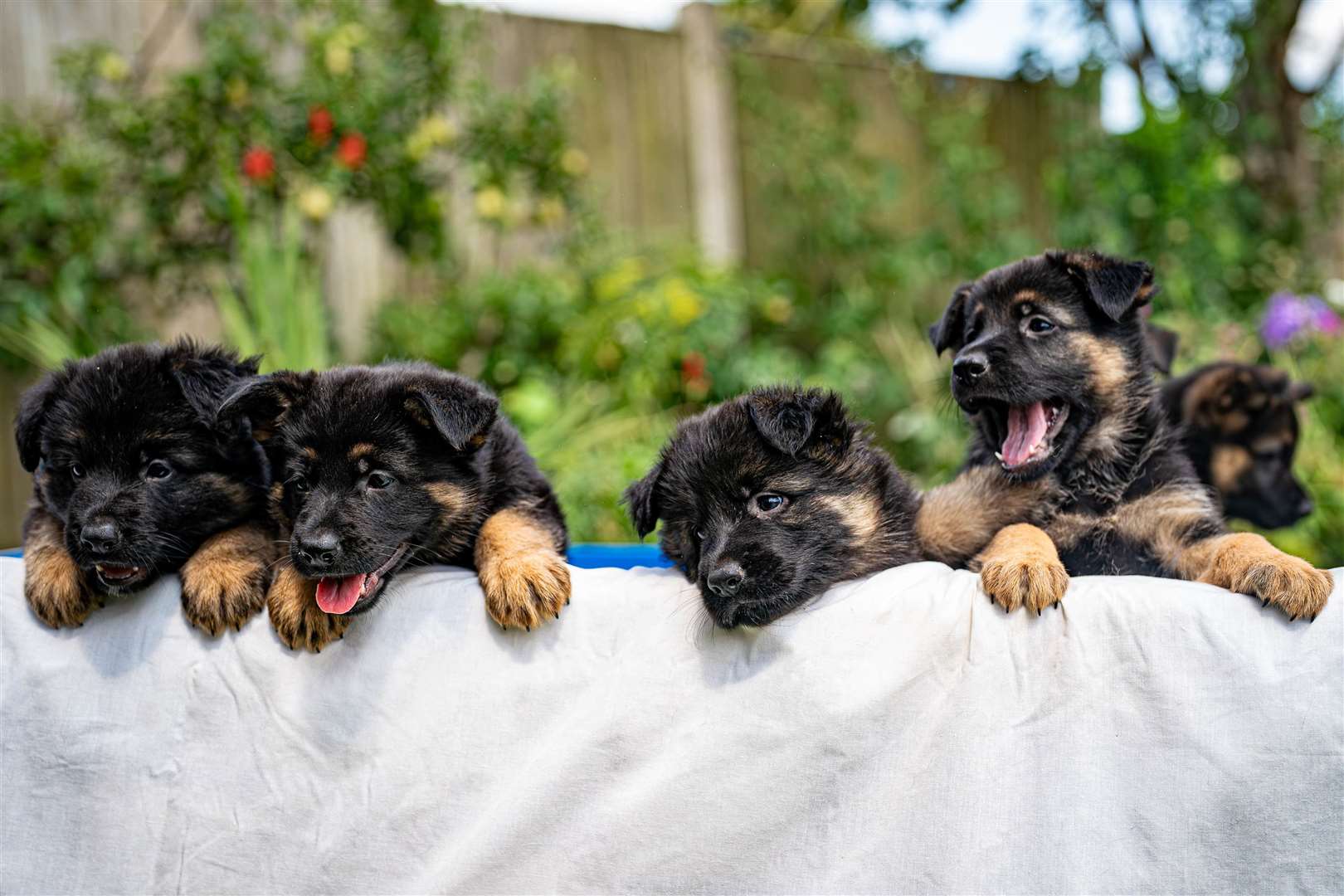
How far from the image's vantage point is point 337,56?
21.8 feet

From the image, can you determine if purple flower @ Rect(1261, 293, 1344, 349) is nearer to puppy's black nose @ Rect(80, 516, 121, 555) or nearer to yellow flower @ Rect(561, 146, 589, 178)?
yellow flower @ Rect(561, 146, 589, 178)

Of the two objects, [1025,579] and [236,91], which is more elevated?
[236,91]

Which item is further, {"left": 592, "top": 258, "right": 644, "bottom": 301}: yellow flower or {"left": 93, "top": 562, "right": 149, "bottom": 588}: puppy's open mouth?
{"left": 592, "top": 258, "right": 644, "bottom": 301}: yellow flower

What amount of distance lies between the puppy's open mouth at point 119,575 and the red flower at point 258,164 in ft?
12.3

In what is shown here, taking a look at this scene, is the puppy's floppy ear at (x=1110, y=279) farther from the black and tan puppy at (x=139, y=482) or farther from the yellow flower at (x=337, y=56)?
the yellow flower at (x=337, y=56)

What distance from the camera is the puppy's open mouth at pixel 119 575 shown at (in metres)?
2.99

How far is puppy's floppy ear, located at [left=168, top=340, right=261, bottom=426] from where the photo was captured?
3.14 meters

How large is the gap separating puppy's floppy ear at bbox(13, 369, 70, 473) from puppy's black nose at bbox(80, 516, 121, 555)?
422 millimetres

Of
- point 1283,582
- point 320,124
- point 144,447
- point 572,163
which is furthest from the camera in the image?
point 572,163

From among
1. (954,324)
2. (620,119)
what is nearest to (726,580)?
(954,324)

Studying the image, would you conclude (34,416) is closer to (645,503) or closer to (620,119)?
(645,503)

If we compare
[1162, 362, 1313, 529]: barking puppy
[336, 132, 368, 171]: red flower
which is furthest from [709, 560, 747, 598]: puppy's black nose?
[336, 132, 368, 171]: red flower

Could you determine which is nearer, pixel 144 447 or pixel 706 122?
pixel 144 447

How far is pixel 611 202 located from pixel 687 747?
6219 mm
